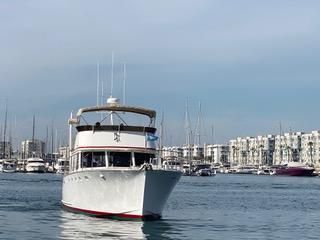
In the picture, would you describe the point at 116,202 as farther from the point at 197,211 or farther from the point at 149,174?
the point at 197,211

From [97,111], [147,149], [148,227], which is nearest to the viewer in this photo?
[148,227]

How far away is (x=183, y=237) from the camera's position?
3828 cm

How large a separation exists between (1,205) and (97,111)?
15.7 metres

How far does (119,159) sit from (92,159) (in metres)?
1.83

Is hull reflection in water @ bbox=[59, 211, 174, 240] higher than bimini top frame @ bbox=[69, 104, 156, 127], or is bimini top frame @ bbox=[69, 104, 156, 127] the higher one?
bimini top frame @ bbox=[69, 104, 156, 127]

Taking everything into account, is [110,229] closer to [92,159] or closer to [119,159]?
[119,159]

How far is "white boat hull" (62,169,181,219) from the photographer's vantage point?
1638 inches

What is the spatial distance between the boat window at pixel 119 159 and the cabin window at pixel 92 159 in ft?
1.65

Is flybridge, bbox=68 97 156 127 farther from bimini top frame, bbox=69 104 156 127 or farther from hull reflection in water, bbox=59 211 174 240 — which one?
hull reflection in water, bbox=59 211 174 240

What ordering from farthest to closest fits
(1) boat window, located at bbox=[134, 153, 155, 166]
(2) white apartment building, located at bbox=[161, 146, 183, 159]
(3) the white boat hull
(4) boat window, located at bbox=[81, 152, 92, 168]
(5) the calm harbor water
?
(2) white apartment building, located at bbox=[161, 146, 183, 159] < (4) boat window, located at bbox=[81, 152, 92, 168] < (1) boat window, located at bbox=[134, 153, 155, 166] < (3) the white boat hull < (5) the calm harbor water

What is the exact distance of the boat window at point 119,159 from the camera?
44969 millimetres

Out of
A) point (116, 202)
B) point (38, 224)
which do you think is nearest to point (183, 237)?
point (116, 202)

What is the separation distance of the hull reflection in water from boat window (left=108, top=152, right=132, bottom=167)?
373 centimetres

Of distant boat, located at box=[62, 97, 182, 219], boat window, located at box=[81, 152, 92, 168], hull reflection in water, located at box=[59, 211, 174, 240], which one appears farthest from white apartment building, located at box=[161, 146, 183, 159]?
boat window, located at box=[81, 152, 92, 168]
